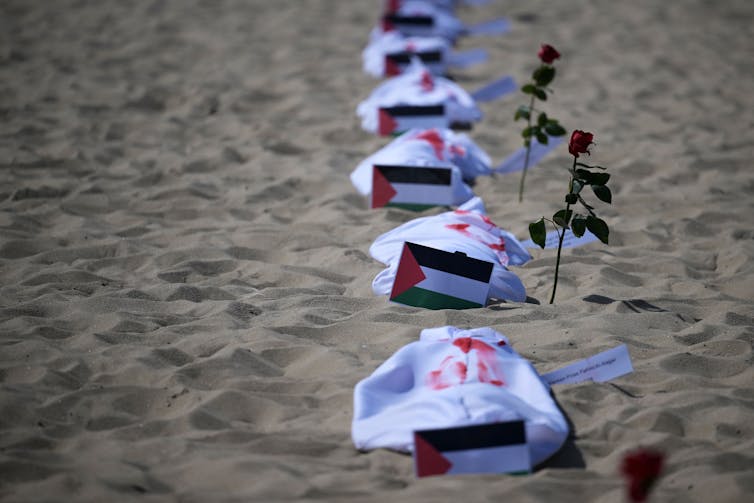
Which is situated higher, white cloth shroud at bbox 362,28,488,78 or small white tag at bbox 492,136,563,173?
white cloth shroud at bbox 362,28,488,78

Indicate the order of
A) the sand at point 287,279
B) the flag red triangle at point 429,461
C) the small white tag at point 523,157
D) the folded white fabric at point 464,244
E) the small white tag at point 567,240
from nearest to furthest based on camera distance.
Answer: the flag red triangle at point 429,461
the sand at point 287,279
the folded white fabric at point 464,244
the small white tag at point 567,240
the small white tag at point 523,157

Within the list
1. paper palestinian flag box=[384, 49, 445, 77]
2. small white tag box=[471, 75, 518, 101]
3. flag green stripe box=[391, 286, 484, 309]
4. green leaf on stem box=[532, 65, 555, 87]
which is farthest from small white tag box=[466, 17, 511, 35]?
flag green stripe box=[391, 286, 484, 309]

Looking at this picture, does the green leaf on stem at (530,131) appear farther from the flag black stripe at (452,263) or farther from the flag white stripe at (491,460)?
the flag white stripe at (491,460)

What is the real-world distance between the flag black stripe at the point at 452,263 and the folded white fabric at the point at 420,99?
228cm

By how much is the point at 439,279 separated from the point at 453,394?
2.54ft

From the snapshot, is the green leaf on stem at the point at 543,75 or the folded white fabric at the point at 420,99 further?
the folded white fabric at the point at 420,99

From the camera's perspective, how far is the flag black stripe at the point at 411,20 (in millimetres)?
7105

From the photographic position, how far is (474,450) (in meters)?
2.13

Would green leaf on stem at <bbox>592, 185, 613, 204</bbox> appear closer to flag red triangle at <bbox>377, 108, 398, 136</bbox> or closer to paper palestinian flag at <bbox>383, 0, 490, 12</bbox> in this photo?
flag red triangle at <bbox>377, 108, 398, 136</bbox>

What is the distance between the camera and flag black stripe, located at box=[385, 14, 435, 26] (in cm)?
711

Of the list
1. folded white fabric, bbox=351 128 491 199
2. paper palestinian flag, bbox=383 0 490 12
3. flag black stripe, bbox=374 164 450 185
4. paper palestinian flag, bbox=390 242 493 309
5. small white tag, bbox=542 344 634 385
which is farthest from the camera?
paper palestinian flag, bbox=383 0 490 12

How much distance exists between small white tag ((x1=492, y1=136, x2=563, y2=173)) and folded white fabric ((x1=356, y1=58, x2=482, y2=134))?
0.71m

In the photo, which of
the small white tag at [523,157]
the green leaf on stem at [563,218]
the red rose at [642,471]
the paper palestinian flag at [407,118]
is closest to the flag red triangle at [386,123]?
the paper palestinian flag at [407,118]

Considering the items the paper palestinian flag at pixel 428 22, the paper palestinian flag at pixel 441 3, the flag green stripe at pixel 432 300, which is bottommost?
the flag green stripe at pixel 432 300
